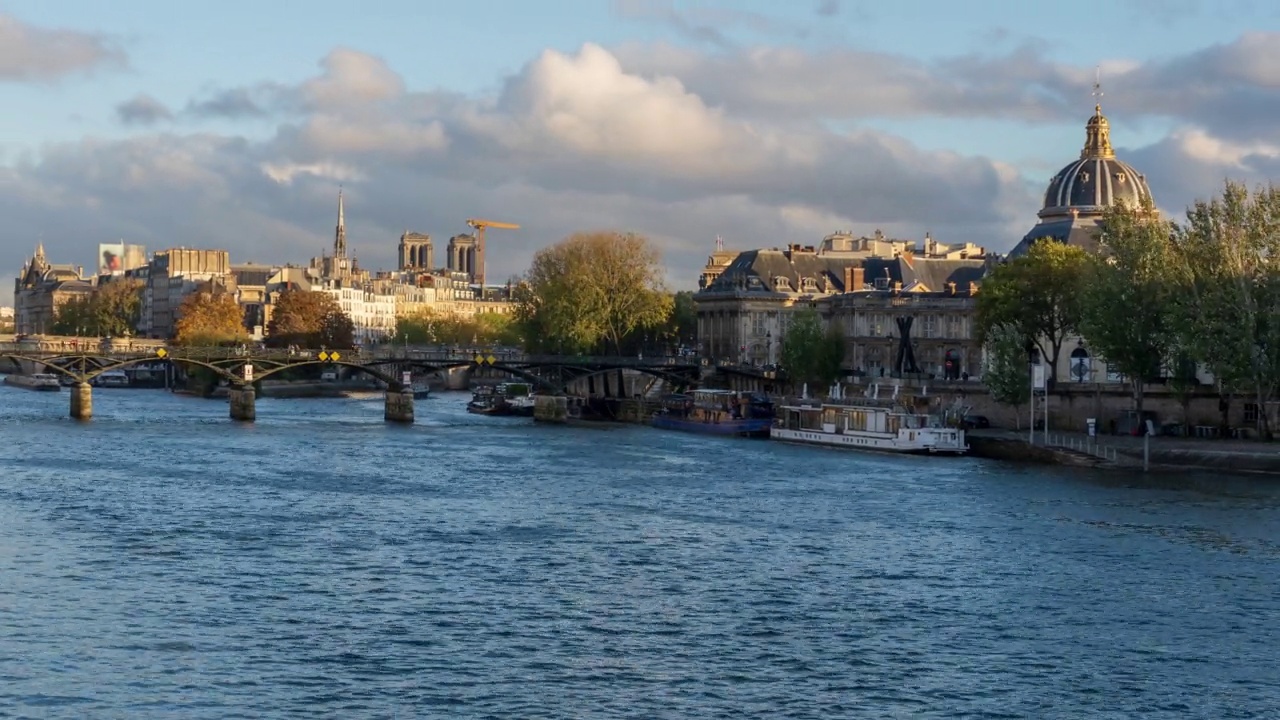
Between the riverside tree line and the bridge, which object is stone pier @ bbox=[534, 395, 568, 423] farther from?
the riverside tree line

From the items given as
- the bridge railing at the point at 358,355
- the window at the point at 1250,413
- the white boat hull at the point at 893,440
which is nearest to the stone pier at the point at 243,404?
the bridge railing at the point at 358,355

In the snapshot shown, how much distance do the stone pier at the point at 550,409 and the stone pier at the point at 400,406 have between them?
10.3m

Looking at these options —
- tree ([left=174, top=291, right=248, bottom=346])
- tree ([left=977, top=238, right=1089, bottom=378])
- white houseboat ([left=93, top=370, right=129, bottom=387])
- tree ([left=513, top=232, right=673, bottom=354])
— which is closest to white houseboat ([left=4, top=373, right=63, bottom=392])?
white houseboat ([left=93, top=370, right=129, bottom=387])

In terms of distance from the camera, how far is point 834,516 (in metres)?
60.3

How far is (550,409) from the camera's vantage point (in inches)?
4508

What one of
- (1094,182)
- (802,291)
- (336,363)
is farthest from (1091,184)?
(336,363)

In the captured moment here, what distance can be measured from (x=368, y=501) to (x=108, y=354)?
1875 inches

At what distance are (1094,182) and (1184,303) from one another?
158 feet

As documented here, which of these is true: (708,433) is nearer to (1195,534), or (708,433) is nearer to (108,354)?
(108,354)

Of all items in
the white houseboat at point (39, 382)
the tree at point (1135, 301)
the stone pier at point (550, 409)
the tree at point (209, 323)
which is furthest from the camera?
the white houseboat at point (39, 382)

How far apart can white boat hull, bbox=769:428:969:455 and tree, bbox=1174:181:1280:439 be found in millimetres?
11744

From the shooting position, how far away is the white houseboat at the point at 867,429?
290ft

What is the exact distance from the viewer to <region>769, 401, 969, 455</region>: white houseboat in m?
88.3

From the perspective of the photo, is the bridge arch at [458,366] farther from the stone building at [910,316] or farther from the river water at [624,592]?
Answer: the river water at [624,592]
